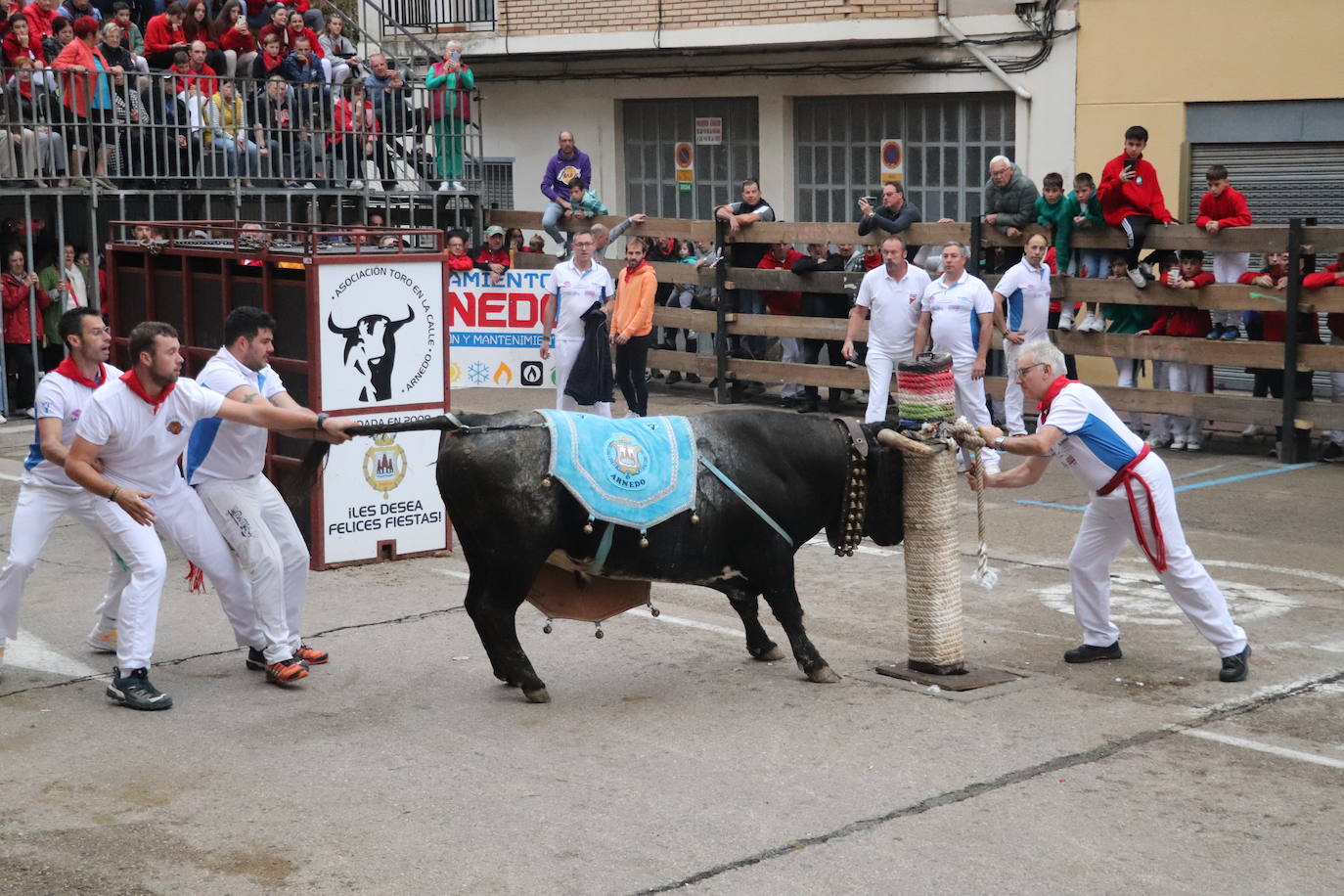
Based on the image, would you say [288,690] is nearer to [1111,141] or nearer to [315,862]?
[315,862]

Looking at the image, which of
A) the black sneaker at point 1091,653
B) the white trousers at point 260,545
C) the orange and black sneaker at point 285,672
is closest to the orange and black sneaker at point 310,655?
the white trousers at point 260,545

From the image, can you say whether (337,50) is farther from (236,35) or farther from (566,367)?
(566,367)

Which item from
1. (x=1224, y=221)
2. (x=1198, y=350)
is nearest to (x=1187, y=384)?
(x=1198, y=350)

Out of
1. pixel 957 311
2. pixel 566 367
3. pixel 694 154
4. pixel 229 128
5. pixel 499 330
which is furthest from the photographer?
pixel 694 154

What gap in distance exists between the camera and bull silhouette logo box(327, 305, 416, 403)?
10133mm

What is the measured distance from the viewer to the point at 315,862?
5.65 m

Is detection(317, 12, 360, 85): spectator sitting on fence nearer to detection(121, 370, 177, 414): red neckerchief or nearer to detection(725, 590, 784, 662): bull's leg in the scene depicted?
detection(121, 370, 177, 414): red neckerchief

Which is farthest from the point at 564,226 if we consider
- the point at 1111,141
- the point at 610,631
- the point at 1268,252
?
the point at 610,631

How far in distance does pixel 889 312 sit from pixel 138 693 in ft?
25.7

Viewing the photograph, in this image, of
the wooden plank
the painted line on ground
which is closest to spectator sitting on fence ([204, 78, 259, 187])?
the wooden plank

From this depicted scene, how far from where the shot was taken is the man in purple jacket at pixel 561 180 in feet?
63.9

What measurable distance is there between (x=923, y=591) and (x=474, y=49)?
58.4 ft

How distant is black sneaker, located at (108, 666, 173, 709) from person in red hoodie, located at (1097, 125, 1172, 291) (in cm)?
987

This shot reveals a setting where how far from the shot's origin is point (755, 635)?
8.19 m
